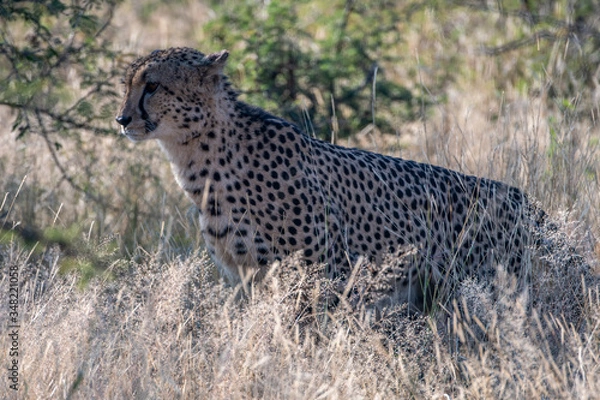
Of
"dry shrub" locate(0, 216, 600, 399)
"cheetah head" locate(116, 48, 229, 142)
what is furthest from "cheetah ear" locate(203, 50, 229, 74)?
"dry shrub" locate(0, 216, 600, 399)

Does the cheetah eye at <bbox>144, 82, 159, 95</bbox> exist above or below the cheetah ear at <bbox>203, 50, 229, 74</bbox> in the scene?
below

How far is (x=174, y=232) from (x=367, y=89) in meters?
2.43

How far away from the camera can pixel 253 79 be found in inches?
246

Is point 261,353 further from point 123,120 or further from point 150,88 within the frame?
point 150,88

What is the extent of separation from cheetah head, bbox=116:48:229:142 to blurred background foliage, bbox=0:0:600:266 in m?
0.28

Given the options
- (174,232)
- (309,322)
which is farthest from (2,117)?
(309,322)

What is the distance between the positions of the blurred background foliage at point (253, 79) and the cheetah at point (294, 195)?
36cm

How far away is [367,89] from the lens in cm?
662

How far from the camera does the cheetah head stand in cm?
362

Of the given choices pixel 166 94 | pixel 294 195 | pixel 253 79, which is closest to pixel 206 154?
pixel 166 94

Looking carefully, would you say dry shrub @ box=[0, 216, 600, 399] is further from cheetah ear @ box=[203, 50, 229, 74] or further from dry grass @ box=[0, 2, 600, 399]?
cheetah ear @ box=[203, 50, 229, 74]

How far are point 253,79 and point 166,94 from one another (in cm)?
262

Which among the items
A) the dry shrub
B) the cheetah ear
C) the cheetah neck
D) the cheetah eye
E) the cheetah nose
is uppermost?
the cheetah ear

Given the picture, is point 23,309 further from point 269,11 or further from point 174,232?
point 269,11
